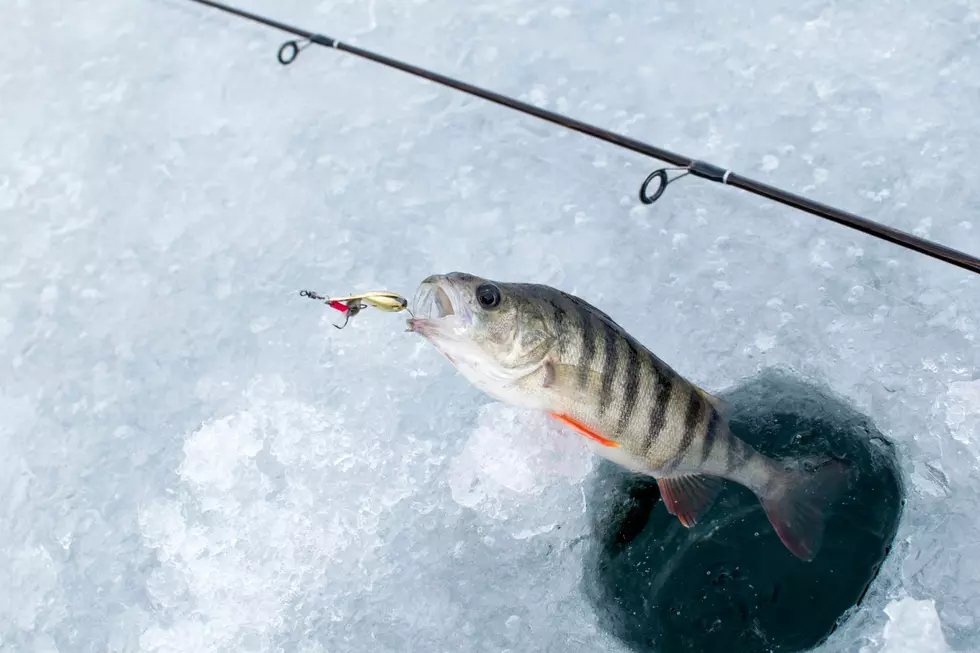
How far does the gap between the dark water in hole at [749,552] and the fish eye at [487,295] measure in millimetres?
658

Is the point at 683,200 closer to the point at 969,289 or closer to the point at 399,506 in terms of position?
the point at 969,289

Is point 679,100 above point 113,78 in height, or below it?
above

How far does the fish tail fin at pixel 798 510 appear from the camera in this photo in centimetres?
192

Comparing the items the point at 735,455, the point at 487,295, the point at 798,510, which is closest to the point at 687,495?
the point at 735,455

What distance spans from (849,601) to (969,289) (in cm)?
92

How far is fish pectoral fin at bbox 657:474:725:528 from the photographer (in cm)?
193

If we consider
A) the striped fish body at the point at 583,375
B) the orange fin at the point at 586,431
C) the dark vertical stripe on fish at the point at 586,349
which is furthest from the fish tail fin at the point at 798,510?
the dark vertical stripe on fish at the point at 586,349

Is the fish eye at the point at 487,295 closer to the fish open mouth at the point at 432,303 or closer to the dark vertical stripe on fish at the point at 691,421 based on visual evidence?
the fish open mouth at the point at 432,303

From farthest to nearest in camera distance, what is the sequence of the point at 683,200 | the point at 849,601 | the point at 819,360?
the point at 683,200 < the point at 819,360 < the point at 849,601

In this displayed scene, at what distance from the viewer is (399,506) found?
2268 millimetres

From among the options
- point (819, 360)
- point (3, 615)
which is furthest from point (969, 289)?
point (3, 615)

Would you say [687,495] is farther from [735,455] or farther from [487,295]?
[487,295]

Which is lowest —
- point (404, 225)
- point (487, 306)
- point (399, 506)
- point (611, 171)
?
point (399, 506)

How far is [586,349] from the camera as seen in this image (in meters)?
1.76
